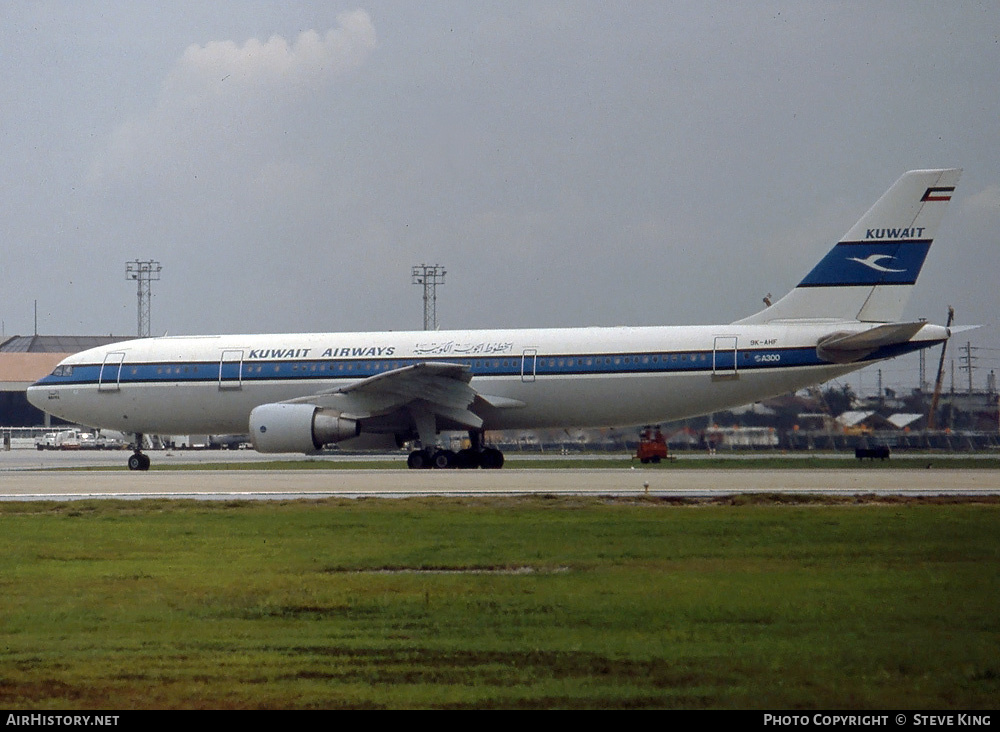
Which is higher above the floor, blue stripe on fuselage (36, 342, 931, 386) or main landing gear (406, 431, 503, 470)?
blue stripe on fuselage (36, 342, 931, 386)

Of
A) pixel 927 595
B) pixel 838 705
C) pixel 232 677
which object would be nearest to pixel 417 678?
pixel 232 677

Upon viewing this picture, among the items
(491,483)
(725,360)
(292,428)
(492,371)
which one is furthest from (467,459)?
(491,483)

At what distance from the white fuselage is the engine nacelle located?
1.85 meters

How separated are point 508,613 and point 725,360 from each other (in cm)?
2352

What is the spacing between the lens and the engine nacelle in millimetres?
33469

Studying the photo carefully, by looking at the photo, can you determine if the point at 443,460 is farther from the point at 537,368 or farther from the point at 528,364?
the point at 537,368

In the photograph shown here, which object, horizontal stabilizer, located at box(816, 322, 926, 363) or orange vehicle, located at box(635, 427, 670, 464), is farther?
orange vehicle, located at box(635, 427, 670, 464)

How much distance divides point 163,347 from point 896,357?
22012 mm

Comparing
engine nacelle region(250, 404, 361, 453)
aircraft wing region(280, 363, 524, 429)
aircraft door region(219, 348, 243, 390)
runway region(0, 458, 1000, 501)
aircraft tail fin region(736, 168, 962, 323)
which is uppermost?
aircraft tail fin region(736, 168, 962, 323)

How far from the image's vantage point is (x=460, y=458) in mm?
35875

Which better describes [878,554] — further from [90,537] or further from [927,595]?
[90,537]

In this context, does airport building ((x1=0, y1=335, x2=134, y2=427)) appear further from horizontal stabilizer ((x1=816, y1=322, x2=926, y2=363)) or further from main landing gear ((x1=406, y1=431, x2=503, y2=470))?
horizontal stabilizer ((x1=816, y1=322, x2=926, y2=363))

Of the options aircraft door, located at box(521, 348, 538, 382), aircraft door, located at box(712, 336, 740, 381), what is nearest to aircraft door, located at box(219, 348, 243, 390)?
aircraft door, located at box(521, 348, 538, 382)
